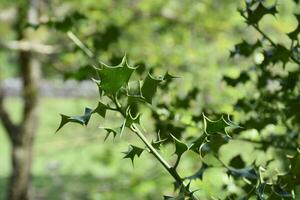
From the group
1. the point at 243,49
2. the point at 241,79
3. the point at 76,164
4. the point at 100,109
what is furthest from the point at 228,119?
the point at 76,164

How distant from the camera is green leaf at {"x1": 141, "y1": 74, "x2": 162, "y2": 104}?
77 centimetres

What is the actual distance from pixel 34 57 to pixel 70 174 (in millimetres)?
4259

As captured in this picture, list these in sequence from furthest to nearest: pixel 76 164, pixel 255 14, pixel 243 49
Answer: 1. pixel 76 164
2. pixel 243 49
3. pixel 255 14

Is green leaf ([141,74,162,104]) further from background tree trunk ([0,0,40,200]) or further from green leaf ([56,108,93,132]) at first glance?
background tree trunk ([0,0,40,200])

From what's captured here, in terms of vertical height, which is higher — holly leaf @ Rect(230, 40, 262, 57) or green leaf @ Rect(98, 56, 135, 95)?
green leaf @ Rect(98, 56, 135, 95)

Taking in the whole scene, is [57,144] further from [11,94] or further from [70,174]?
[11,94]

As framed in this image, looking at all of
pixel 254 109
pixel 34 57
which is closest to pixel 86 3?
pixel 34 57

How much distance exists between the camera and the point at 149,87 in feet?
2.55

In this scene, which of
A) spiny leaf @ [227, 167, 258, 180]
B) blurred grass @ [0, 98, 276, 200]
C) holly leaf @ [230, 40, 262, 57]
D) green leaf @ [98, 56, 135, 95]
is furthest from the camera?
blurred grass @ [0, 98, 276, 200]

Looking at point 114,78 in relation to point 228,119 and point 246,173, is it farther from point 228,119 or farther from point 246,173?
point 246,173

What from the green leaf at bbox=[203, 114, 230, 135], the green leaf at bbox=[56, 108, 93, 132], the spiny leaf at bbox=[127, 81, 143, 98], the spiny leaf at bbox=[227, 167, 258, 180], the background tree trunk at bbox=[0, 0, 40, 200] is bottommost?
the background tree trunk at bbox=[0, 0, 40, 200]

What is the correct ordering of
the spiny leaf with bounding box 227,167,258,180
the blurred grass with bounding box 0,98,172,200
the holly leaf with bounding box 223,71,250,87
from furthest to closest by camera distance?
the blurred grass with bounding box 0,98,172,200
the holly leaf with bounding box 223,71,250,87
the spiny leaf with bounding box 227,167,258,180

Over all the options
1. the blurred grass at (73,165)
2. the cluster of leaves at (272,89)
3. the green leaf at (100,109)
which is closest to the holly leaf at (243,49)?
the cluster of leaves at (272,89)

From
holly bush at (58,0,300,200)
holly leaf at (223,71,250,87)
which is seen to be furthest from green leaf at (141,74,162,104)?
holly leaf at (223,71,250,87)
